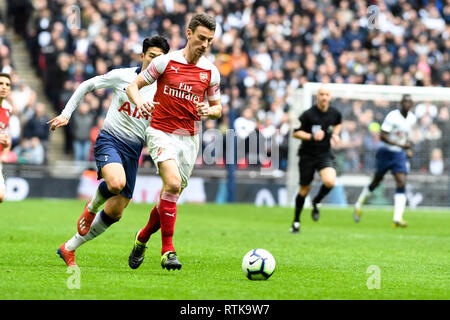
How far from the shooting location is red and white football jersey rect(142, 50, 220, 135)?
870 centimetres

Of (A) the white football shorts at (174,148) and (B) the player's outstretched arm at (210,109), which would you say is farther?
(A) the white football shorts at (174,148)

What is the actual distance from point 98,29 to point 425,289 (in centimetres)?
1855

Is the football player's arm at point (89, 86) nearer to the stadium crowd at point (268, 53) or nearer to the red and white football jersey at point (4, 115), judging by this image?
the red and white football jersey at point (4, 115)

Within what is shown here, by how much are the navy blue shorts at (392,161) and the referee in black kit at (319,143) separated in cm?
267

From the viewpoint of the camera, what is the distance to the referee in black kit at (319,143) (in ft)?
49.0

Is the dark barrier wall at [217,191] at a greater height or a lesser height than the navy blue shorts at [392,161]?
lesser

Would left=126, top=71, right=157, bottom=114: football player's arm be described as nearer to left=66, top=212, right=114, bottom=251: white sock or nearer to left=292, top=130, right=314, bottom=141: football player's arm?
left=66, top=212, right=114, bottom=251: white sock

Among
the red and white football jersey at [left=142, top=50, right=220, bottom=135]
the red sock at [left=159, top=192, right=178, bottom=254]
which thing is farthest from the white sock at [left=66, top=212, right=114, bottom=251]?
the red and white football jersey at [left=142, top=50, right=220, bottom=135]

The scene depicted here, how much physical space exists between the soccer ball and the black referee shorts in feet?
23.5

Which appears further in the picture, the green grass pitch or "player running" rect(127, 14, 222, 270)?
"player running" rect(127, 14, 222, 270)

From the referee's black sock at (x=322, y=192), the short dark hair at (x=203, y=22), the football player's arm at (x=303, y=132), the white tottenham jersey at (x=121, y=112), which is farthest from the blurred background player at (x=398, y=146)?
the short dark hair at (x=203, y=22)

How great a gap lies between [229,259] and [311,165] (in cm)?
525
